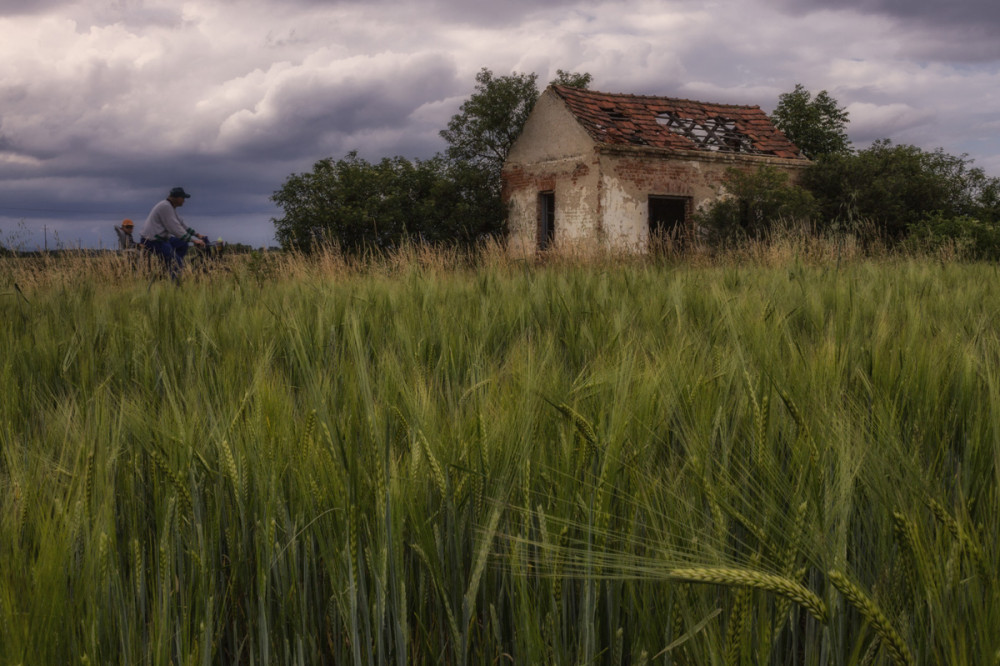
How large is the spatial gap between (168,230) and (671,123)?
12.9 meters

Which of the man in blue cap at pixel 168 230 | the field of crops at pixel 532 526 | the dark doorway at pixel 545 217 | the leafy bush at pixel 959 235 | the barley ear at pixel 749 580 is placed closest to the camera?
the barley ear at pixel 749 580

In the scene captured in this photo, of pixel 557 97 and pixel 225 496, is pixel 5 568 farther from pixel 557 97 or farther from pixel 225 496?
pixel 557 97

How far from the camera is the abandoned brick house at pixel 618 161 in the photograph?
17.1m

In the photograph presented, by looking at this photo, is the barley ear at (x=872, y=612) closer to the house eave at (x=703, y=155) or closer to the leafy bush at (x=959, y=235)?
the leafy bush at (x=959, y=235)

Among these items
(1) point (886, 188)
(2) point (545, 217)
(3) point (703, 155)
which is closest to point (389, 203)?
(2) point (545, 217)

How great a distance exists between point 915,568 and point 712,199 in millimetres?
18045

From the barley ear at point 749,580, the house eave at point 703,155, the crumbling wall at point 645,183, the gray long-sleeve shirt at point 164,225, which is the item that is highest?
the house eave at point 703,155

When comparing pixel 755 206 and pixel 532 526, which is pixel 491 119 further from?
pixel 532 526

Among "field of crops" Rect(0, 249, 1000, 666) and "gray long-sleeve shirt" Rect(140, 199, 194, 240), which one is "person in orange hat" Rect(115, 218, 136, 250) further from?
"field of crops" Rect(0, 249, 1000, 666)

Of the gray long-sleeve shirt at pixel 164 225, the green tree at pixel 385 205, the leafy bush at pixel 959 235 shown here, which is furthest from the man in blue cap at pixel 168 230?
the leafy bush at pixel 959 235

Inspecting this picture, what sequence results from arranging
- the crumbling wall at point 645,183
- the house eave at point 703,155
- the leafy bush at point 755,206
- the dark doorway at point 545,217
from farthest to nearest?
the dark doorway at point 545,217, the crumbling wall at point 645,183, the house eave at point 703,155, the leafy bush at point 755,206

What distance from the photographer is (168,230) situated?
398 inches

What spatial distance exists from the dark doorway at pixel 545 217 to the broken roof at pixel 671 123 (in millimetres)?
2377

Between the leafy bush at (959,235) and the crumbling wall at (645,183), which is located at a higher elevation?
the crumbling wall at (645,183)
